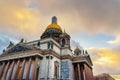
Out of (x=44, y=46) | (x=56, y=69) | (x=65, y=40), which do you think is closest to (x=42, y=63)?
(x=56, y=69)

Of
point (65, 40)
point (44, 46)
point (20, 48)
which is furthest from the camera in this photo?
point (65, 40)

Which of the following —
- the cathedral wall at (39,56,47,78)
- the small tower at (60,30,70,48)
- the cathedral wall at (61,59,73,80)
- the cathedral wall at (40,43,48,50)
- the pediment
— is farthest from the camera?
the small tower at (60,30,70,48)

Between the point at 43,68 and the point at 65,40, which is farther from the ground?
the point at 65,40

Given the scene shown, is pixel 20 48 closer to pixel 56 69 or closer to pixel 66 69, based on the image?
pixel 56 69

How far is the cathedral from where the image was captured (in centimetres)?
2620

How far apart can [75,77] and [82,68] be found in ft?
8.67

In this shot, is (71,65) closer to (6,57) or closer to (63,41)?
(63,41)

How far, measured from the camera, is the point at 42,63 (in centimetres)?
2705

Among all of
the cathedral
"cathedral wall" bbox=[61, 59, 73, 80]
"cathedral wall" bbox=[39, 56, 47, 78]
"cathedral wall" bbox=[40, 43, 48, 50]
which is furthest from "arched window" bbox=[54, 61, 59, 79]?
"cathedral wall" bbox=[40, 43, 48, 50]

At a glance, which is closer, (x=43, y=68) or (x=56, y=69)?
(x=43, y=68)

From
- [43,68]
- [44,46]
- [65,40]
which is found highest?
[65,40]

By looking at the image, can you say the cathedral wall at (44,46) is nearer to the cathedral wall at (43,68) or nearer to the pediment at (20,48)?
the cathedral wall at (43,68)

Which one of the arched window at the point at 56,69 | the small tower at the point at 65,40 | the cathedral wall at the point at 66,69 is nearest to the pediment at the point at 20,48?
the arched window at the point at 56,69

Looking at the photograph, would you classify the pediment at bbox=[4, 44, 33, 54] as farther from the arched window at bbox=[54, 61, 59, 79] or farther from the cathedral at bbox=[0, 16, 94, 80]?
the arched window at bbox=[54, 61, 59, 79]
